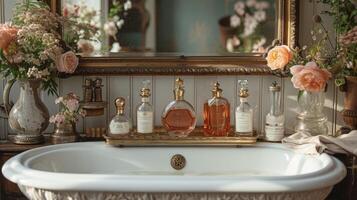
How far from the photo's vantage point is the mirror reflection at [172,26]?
2.20 metres

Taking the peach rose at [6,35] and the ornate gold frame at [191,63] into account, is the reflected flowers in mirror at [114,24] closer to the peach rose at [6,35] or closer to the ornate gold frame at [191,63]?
the ornate gold frame at [191,63]

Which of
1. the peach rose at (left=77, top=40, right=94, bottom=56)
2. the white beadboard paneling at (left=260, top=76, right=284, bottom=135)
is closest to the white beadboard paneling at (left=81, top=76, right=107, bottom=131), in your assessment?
the peach rose at (left=77, top=40, right=94, bottom=56)

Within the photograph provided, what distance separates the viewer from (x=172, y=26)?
2211 mm

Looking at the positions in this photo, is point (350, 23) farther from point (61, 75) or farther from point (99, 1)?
point (61, 75)

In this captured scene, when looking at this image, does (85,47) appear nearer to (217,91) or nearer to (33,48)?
(33,48)

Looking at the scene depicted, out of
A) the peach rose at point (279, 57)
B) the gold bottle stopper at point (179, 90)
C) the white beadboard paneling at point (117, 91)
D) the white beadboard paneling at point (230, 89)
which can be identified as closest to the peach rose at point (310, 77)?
the peach rose at point (279, 57)

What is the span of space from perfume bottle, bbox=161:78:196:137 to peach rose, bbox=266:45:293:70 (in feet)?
1.08

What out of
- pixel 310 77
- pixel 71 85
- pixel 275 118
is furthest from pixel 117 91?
pixel 310 77

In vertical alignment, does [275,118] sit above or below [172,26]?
below

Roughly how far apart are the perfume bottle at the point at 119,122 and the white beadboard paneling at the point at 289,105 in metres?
0.61

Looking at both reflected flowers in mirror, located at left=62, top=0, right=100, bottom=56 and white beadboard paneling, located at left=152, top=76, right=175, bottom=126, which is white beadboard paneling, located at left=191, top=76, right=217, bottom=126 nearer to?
white beadboard paneling, located at left=152, top=76, right=175, bottom=126

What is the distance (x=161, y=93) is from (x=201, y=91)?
0.50 feet

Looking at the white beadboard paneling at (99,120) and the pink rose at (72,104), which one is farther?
the white beadboard paneling at (99,120)

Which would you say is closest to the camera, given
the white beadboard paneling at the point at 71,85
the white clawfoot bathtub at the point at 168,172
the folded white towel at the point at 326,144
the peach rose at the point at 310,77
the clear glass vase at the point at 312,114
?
the white clawfoot bathtub at the point at 168,172
